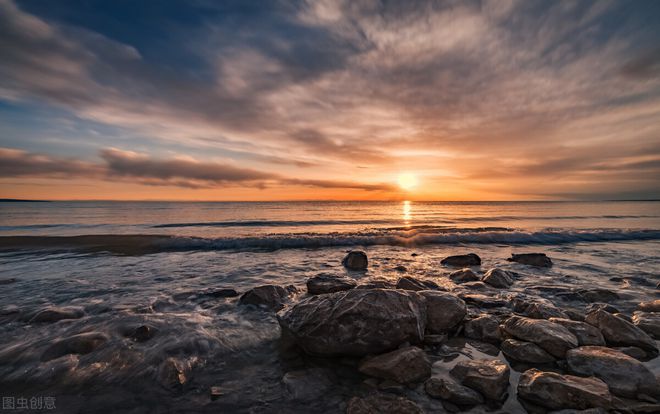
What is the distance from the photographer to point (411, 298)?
14.6 feet

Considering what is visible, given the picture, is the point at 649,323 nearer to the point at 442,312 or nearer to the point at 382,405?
the point at 442,312

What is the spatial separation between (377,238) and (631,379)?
42.5 feet

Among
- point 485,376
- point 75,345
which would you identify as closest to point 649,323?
point 485,376

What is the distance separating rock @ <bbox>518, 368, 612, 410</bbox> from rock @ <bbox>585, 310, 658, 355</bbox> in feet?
5.65

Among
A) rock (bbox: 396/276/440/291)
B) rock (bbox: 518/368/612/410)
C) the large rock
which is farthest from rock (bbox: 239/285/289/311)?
rock (bbox: 518/368/612/410)

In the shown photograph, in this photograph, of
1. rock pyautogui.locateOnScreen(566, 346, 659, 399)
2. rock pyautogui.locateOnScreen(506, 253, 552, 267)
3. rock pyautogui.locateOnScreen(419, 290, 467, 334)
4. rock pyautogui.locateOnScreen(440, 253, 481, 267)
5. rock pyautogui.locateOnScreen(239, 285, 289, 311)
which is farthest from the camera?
rock pyautogui.locateOnScreen(440, 253, 481, 267)

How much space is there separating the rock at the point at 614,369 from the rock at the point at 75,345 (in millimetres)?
6252

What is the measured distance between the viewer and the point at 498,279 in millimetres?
7324

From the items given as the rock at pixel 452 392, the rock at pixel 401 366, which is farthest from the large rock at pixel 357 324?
the rock at pixel 452 392

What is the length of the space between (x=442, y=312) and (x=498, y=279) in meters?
3.54

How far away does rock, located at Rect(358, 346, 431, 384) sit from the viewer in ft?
10.9

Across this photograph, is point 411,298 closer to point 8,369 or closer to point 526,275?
point 8,369

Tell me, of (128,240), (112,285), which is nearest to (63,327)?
(112,285)

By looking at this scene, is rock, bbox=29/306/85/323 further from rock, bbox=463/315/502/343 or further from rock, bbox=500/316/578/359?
rock, bbox=500/316/578/359
